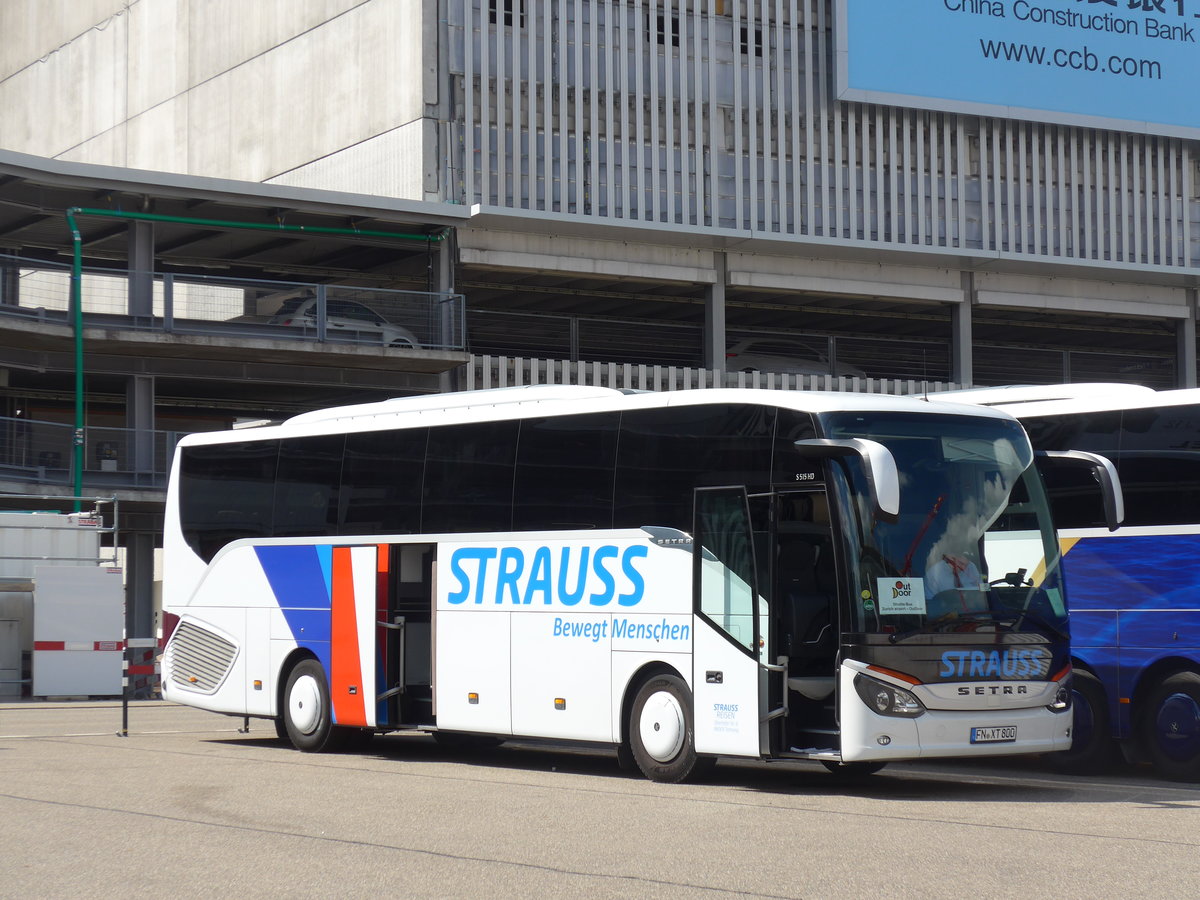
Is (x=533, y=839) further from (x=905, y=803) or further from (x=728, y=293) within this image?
(x=728, y=293)

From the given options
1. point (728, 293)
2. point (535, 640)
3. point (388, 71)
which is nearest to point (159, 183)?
point (388, 71)

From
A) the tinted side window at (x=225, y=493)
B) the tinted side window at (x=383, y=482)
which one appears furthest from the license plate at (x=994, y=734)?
the tinted side window at (x=225, y=493)

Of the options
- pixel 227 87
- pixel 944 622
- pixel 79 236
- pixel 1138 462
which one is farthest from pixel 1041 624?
pixel 227 87

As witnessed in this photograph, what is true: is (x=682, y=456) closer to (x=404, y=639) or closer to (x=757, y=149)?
(x=404, y=639)

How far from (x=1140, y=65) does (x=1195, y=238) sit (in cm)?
459

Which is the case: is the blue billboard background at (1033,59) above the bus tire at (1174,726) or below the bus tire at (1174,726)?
above

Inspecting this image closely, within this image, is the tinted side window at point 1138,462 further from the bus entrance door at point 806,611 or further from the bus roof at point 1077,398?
the bus entrance door at point 806,611

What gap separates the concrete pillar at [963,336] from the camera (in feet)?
132

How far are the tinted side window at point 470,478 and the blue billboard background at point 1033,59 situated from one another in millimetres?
24710

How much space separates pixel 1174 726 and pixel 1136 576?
1.37 m

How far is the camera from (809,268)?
3962 cm

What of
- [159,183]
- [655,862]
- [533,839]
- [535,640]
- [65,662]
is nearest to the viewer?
[655,862]

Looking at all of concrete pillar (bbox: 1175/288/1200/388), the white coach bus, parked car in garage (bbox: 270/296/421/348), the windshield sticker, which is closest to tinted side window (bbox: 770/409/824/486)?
the white coach bus

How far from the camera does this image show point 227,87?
44.2 m
